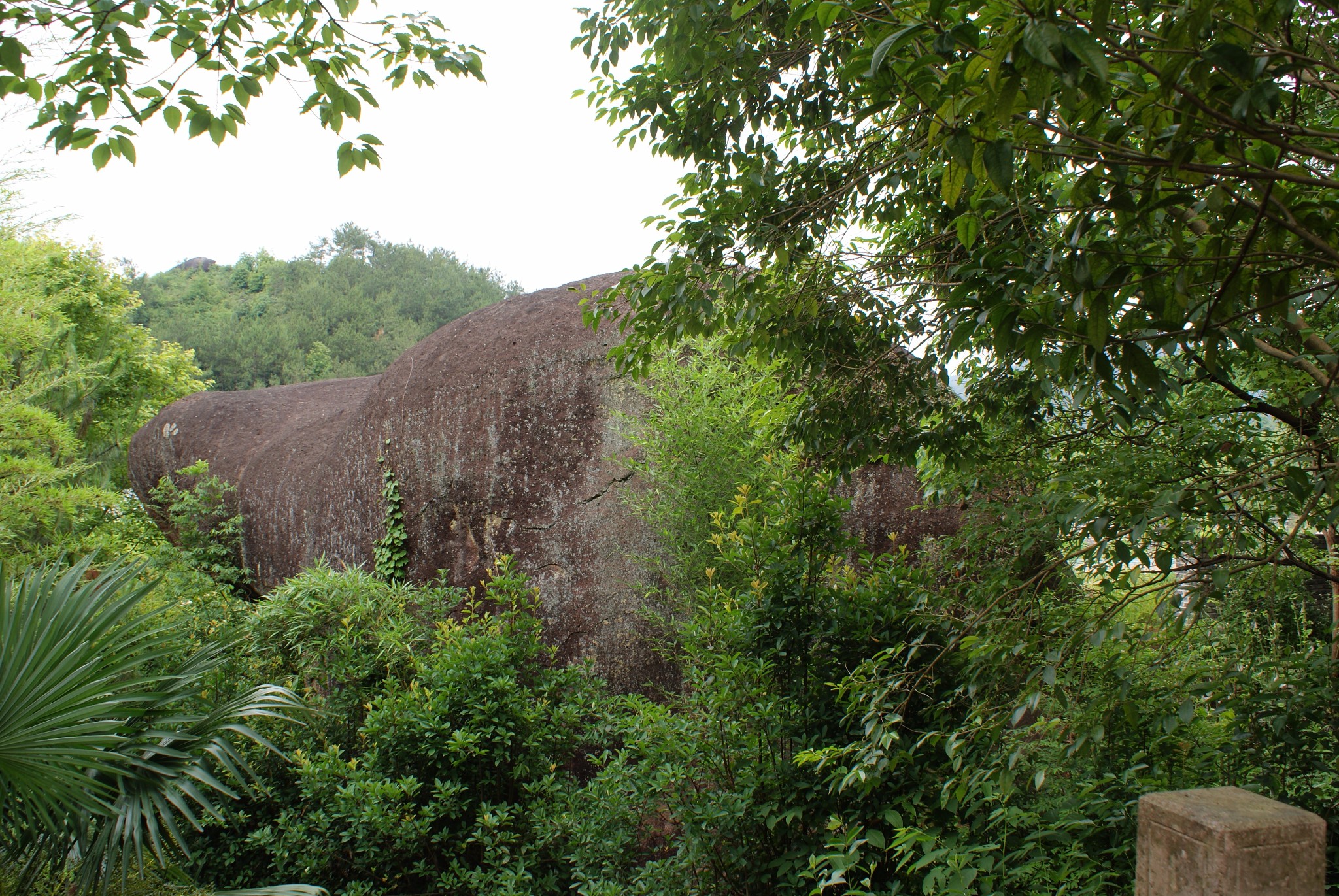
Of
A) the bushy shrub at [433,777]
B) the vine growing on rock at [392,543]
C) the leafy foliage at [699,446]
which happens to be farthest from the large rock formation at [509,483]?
the bushy shrub at [433,777]

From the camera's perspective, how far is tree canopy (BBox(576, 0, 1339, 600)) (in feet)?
3.74

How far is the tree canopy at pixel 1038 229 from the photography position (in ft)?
3.74

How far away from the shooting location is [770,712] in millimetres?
3104

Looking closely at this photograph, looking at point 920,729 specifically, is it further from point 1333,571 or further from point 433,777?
point 433,777

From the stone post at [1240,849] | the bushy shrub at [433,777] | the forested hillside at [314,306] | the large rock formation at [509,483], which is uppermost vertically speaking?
the forested hillside at [314,306]

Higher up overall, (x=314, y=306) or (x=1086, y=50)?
(x=314, y=306)

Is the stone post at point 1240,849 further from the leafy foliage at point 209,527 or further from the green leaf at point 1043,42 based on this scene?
the leafy foliage at point 209,527

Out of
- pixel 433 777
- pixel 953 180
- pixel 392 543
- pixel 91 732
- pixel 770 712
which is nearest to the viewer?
pixel 953 180

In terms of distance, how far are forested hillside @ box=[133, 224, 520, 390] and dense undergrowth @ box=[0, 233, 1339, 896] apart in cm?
1895

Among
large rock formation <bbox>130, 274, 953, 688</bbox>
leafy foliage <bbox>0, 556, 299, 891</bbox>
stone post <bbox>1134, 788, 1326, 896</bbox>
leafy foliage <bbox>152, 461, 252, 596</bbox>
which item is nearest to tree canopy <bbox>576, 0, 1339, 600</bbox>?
stone post <bbox>1134, 788, 1326, 896</bbox>

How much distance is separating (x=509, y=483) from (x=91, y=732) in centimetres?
346

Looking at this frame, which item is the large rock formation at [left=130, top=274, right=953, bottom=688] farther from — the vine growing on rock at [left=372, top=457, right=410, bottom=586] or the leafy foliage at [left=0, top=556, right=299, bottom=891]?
the leafy foliage at [left=0, top=556, right=299, bottom=891]

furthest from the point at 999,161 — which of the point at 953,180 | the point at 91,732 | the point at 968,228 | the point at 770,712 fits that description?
the point at 91,732

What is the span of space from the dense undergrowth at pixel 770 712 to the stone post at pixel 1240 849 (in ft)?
1.25
